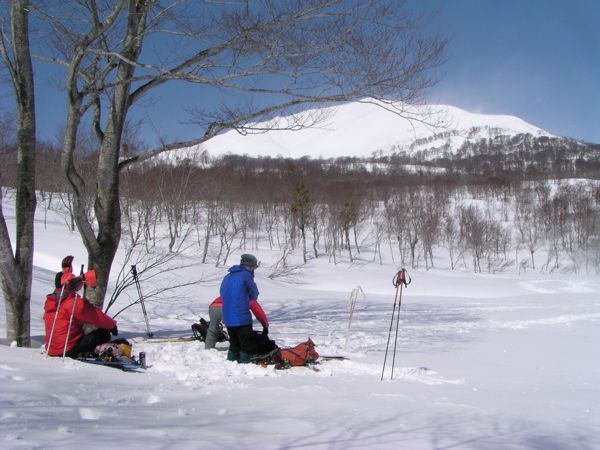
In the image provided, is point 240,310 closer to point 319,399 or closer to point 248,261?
point 248,261

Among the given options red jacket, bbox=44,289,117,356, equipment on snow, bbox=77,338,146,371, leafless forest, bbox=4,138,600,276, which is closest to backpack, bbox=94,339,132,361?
equipment on snow, bbox=77,338,146,371

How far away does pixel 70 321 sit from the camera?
4.84 m

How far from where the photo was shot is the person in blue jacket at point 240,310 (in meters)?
5.77

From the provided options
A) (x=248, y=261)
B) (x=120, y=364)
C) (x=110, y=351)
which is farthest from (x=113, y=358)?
(x=248, y=261)

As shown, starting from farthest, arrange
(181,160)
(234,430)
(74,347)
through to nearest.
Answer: (181,160) → (74,347) → (234,430)

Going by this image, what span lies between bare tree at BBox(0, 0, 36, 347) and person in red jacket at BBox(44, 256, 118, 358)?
2.27ft

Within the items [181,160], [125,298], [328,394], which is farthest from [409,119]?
[181,160]

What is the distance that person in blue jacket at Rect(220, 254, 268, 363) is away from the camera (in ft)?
18.9

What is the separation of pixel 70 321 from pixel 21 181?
196cm

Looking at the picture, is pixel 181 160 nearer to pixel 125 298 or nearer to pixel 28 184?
pixel 125 298

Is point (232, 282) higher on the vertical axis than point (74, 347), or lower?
higher

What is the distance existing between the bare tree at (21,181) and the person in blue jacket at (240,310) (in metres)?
2.38

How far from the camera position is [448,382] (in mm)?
5457

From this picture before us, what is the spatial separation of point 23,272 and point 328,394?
3.96 metres
